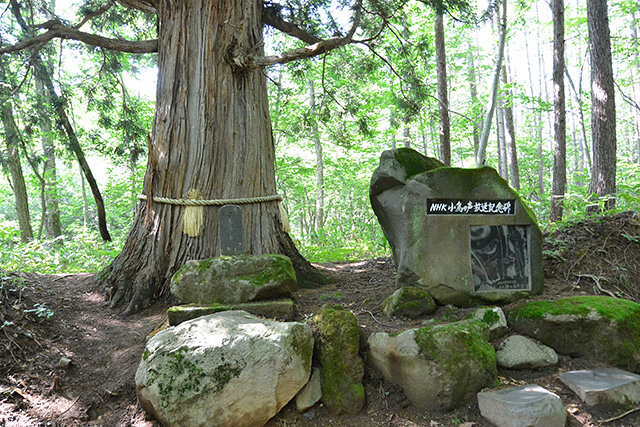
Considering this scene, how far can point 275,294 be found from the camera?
3.35m

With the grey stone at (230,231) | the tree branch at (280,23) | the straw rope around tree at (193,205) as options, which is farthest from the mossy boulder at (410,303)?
the tree branch at (280,23)

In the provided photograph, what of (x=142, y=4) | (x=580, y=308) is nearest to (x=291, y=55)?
(x=142, y=4)

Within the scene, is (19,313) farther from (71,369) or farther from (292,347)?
(292,347)

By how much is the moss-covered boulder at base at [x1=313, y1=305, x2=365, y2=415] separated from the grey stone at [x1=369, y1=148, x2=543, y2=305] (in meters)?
0.93

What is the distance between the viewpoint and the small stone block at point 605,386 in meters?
2.53

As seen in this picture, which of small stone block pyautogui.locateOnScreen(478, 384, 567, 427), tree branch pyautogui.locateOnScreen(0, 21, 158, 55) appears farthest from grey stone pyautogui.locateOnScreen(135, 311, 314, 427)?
tree branch pyautogui.locateOnScreen(0, 21, 158, 55)

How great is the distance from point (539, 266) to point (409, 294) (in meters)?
1.40

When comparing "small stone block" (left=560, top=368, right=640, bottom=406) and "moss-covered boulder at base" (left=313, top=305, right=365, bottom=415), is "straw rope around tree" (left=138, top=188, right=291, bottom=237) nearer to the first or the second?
"moss-covered boulder at base" (left=313, top=305, right=365, bottom=415)

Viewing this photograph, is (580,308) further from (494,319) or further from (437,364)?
(437,364)

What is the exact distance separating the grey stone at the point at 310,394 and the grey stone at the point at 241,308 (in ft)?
1.88

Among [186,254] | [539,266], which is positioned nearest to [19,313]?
[186,254]

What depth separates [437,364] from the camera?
8.72ft

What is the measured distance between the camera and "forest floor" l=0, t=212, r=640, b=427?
8.32ft

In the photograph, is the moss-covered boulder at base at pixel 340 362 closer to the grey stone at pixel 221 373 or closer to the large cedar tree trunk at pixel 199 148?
the grey stone at pixel 221 373
